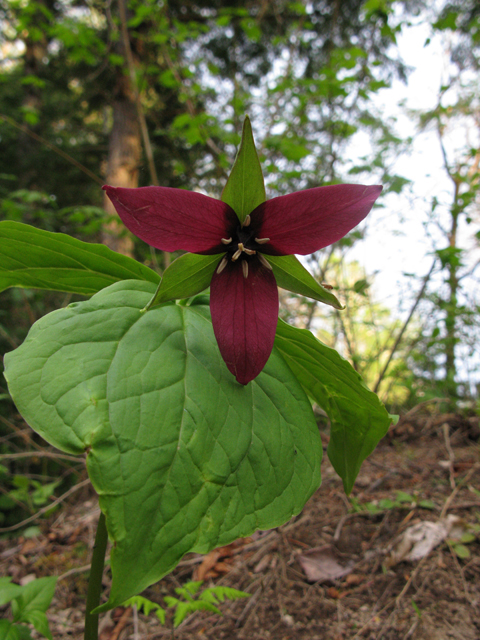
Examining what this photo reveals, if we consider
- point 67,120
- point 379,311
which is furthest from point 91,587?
point 67,120

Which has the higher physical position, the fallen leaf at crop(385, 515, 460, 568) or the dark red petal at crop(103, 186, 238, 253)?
the dark red petal at crop(103, 186, 238, 253)

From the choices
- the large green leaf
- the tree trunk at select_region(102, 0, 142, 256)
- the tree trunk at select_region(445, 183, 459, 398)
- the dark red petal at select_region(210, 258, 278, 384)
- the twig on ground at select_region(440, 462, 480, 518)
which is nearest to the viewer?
the large green leaf

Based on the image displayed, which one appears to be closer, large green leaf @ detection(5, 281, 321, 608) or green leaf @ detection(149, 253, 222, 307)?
large green leaf @ detection(5, 281, 321, 608)

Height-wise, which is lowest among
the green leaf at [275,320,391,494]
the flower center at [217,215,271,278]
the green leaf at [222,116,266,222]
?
the green leaf at [275,320,391,494]

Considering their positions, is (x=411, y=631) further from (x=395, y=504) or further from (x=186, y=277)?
(x=186, y=277)

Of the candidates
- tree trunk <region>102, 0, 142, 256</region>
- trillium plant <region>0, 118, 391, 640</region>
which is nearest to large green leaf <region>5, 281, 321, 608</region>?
trillium plant <region>0, 118, 391, 640</region>

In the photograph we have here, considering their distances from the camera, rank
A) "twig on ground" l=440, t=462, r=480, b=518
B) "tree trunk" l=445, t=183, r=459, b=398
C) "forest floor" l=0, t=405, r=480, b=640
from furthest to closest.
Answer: "tree trunk" l=445, t=183, r=459, b=398
"twig on ground" l=440, t=462, r=480, b=518
"forest floor" l=0, t=405, r=480, b=640

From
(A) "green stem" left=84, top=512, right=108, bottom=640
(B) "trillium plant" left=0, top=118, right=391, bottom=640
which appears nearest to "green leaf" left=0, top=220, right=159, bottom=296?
(B) "trillium plant" left=0, top=118, right=391, bottom=640

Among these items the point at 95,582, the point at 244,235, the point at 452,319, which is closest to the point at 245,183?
the point at 244,235

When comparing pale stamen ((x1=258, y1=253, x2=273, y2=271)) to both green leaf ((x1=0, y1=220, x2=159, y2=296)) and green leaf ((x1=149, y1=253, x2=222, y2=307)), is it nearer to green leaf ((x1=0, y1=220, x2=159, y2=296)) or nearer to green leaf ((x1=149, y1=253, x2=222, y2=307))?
green leaf ((x1=149, y1=253, x2=222, y2=307))
